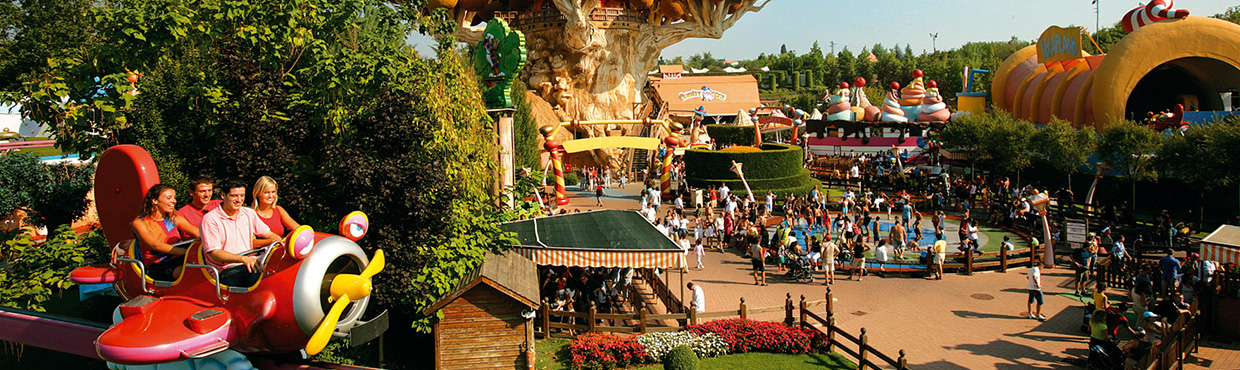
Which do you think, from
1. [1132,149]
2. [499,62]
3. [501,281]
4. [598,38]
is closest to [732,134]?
[598,38]

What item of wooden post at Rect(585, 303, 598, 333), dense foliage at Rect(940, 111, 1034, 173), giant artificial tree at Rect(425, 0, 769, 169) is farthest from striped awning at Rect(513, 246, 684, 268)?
giant artificial tree at Rect(425, 0, 769, 169)

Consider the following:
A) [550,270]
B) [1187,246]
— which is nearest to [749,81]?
[1187,246]

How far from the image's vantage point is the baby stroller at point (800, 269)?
1758cm

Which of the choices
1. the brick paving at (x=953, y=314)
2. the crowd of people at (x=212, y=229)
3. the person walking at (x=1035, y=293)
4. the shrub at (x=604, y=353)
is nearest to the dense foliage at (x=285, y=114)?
the shrub at (x=604, y=353)

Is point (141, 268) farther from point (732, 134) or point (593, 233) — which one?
point (732, 134)

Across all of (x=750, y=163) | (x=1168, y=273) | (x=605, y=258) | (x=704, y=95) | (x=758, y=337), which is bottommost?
(x=758, y=337)

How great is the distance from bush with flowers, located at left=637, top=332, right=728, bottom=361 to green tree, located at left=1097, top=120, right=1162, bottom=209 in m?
18.1

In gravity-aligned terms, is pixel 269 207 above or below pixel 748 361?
above

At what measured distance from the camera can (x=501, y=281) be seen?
35.2ft

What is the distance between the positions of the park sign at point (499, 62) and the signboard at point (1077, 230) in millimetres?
13604

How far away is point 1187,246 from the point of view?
59.7 feet

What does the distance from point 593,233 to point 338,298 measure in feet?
26.0

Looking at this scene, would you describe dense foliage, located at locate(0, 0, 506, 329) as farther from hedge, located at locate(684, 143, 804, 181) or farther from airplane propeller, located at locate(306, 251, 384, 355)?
hedge, located at locate(684, 143, 804, 181)

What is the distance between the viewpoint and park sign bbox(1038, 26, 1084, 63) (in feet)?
110
